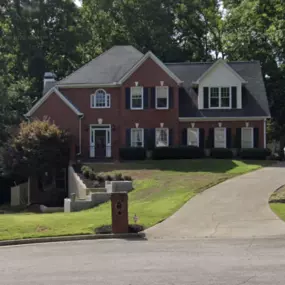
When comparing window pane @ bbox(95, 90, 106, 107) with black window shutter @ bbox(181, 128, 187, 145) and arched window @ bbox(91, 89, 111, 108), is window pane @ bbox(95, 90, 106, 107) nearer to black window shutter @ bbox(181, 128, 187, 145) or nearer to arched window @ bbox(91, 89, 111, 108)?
arched window @ bbox(91, 89, 111, 108)

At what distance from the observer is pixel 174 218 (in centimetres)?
1788

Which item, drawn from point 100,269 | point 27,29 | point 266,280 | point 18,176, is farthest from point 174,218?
point 27,29

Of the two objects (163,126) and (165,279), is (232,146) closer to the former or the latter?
(163,126)

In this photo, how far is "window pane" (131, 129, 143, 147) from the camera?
4009 centimetres

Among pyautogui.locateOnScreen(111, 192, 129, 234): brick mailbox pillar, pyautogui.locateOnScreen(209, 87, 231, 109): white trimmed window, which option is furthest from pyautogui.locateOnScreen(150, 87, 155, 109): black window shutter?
pyautogui.locateOnScreen(111, 192, 129, 234): brick mailbox pillar

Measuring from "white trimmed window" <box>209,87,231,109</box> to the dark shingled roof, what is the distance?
519mm

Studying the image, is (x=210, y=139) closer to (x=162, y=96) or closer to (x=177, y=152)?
(x=177, y=152)

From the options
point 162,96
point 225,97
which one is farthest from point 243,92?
point 162,96

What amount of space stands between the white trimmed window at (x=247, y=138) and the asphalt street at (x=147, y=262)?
1027 inches

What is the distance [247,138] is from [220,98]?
3653 mm

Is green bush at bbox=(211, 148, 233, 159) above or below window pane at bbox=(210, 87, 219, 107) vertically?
below

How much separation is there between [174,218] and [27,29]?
42330 millimetres

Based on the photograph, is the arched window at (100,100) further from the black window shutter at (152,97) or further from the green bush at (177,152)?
the green bush at (177,152)

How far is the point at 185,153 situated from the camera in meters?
37.7
